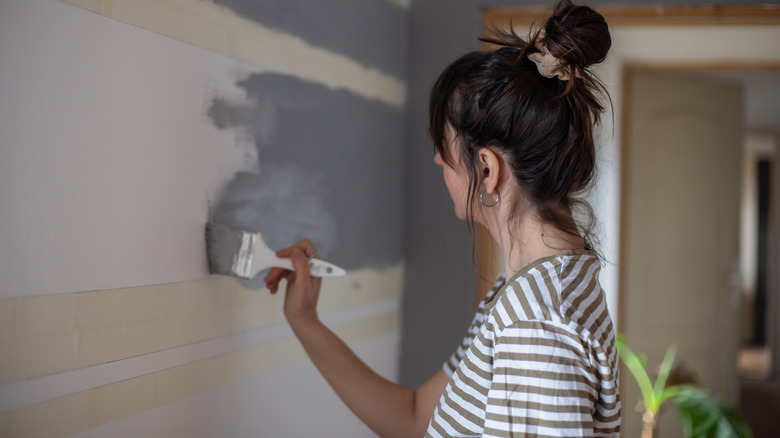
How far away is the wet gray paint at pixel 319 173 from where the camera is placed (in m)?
1.01

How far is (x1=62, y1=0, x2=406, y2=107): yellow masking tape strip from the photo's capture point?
0.79 meters

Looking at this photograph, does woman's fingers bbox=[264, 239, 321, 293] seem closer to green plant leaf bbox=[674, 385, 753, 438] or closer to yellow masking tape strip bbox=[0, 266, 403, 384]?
yellow masking tape strip bbox=[0, 266, 403, 384]

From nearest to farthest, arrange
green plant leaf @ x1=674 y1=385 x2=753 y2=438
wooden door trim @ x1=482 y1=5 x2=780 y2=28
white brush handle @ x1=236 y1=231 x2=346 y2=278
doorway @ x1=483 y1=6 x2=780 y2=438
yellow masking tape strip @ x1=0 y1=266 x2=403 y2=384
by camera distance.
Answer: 1. yellow masking tape strip @ x1=0 y1=266 x2=403 y2=384
2. white brush handle @ x1=236 y1=231 x2=346 y2=278
3. wooden door trim @ x1=482 y1=5 x2=780 y2=28
4. green plant leaf @ x1=674 y1=385 x2=753 y2=438
5. doorway @ x1=483 y1=6 x2=780 y2=438

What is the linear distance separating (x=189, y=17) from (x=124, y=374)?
47 cm

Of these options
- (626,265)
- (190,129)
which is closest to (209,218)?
(190,129)

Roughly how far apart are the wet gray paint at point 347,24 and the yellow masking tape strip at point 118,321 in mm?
425

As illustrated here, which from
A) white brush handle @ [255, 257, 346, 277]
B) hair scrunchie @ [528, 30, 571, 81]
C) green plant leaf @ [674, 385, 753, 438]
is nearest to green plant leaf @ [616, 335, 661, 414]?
green plant leaf @ [674, 385, 753, 438]

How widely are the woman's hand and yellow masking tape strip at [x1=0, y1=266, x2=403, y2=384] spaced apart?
6cm

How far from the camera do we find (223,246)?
0.92 m

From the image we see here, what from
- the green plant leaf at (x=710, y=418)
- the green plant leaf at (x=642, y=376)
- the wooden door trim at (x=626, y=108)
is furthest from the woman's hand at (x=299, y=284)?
the wooden door trim at (x=626, y=108)

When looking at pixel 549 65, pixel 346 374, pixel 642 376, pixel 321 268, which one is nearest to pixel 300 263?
pixel 321 268

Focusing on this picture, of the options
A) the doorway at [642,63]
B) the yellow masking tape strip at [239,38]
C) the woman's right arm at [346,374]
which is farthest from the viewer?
the doorway at [642,63]

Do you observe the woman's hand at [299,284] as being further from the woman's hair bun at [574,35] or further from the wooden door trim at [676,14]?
the wooden door trim at [676,14]

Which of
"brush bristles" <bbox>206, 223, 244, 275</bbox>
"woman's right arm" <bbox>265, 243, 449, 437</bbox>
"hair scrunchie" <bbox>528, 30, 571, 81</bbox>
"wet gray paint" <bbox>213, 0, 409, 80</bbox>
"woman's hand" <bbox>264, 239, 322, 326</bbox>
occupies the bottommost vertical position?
"woman's right arm" <bbox>265, 243, 449, 437</bbox>
